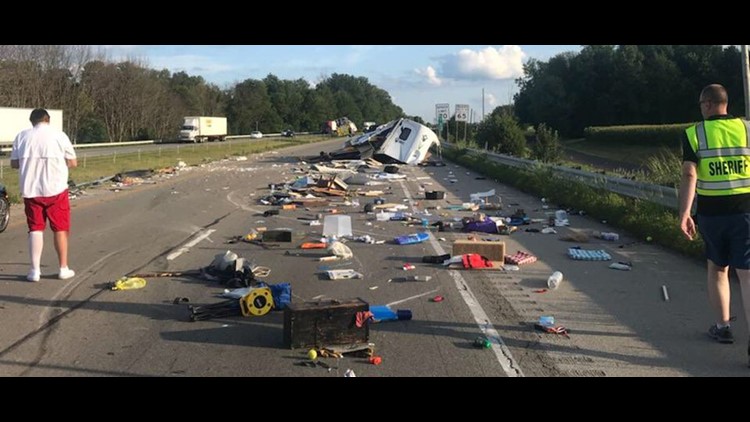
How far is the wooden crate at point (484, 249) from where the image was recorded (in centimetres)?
991

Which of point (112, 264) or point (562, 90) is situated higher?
point (562, 90)

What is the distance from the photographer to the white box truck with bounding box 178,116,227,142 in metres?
79.6

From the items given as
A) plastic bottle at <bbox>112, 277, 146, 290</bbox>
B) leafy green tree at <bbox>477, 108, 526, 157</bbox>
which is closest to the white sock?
plastic bottle at <bbox>112, 277, 146, 290</bbox>

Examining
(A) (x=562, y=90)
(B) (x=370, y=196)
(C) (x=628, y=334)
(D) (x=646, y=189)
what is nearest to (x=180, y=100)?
(A) (x=562, y=90)

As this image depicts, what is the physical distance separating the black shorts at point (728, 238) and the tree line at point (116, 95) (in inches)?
1905

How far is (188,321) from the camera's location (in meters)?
6.73

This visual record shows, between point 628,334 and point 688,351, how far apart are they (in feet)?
2.07

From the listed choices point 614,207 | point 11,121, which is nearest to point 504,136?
point 614,207

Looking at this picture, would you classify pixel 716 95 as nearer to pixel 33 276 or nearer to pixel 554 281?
pixel 554 281

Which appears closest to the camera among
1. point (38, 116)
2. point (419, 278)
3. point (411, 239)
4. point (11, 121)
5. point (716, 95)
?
point (716, 95)

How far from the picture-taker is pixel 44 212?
8422 mm

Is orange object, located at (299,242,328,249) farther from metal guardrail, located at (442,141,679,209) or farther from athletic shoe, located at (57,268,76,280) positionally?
metal guardrail, located at (442,141,679,209)

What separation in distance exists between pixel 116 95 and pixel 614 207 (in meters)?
82.6

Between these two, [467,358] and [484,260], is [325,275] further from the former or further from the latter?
[467,358]
